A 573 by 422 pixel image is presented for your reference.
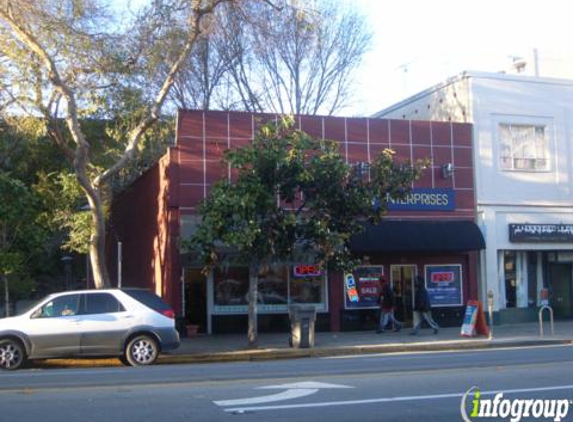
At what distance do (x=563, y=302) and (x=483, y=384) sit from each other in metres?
17.1

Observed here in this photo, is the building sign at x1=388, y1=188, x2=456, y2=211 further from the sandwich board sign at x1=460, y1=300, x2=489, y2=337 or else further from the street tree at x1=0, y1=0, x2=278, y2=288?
the street tree at x1=0, y1=0, x2=278, y2=288

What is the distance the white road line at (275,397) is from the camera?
32.9 ft

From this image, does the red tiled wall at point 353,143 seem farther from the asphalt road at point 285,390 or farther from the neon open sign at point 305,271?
the asphalt road at point 285,390

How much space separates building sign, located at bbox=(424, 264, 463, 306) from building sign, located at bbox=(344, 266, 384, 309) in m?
1.76

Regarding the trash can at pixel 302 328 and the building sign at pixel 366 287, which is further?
the building sign at pixel 366 287

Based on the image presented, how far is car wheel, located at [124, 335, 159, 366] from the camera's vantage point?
53.0 ft

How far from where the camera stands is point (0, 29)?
19.3 metres

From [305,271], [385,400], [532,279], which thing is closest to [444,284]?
[532,279]

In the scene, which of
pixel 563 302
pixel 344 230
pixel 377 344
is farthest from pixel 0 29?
pixel 563 302

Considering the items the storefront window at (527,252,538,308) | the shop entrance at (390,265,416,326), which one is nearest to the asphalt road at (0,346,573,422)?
the shop entrance at (390,265,416,326)

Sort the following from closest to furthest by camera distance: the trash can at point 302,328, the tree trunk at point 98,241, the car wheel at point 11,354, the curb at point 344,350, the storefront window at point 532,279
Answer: the car wheel at point 11,354
the curb at point 344,350
the trash can at point 302,328
the tree trunk at point 98,241
the storefront window at point 532,279

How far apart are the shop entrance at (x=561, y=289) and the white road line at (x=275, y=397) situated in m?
18.0

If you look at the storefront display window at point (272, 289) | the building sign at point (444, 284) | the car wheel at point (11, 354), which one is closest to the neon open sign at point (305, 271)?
the storefront display window at point (272, 289)

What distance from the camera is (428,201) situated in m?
24.6
